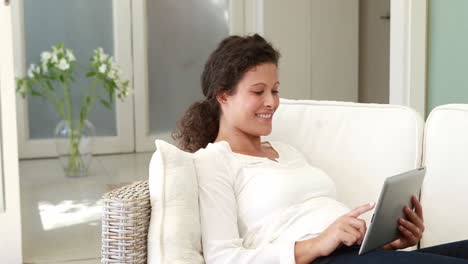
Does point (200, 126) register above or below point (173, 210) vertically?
above

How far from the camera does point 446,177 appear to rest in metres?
1.88

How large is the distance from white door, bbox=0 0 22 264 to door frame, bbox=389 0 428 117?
161 cm

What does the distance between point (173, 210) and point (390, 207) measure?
0.47 metres

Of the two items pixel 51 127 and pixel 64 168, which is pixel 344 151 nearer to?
pixel 64 168

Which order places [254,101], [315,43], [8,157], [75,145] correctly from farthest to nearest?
[315,43] → [75,145] → [8,157] → [254,101]

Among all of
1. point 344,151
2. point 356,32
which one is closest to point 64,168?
point 356,32

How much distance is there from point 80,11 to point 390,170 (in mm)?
3843

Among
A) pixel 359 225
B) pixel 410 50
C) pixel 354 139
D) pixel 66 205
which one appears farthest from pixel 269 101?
pixel 66 205

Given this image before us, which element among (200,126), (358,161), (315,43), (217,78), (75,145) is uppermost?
(315,43)

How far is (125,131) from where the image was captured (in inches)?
219

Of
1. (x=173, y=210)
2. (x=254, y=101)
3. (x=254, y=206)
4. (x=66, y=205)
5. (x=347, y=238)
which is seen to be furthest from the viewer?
(x=66, y=205)

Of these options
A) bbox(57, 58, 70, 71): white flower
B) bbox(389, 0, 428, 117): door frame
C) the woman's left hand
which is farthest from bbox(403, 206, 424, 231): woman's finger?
bbox(57, 58, 70, 71): white flower

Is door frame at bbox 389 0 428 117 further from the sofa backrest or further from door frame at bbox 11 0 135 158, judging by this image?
door frame at bbox 11 0 135 158

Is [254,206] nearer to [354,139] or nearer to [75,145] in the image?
[354,139]
